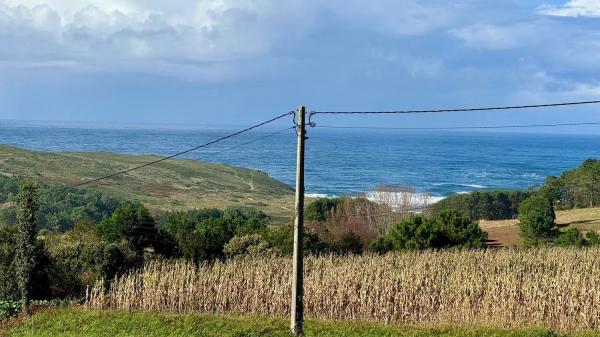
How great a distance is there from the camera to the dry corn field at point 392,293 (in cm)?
1939

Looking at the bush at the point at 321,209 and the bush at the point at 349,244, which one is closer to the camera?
the bush at the point at 349,244

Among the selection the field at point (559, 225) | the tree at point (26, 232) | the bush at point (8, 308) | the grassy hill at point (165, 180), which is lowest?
the grassy hill at point (165, 180)

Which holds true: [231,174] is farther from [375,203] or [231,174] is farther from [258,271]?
[258,271]

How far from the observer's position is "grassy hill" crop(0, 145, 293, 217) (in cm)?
8712

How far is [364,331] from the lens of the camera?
17.6 meters

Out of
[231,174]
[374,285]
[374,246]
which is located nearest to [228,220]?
[374,246]

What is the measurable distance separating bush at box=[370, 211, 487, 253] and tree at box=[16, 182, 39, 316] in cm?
1747

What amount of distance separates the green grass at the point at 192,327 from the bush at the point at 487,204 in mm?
51034

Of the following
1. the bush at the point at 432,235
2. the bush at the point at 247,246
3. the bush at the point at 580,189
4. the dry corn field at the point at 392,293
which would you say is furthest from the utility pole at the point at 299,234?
the bush at the point at 580,189

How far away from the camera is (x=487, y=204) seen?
2835 inches

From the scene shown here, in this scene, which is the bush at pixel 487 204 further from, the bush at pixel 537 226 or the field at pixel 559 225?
the bush at pixel 537 226

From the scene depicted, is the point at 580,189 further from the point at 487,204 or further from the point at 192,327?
the point at 192,327

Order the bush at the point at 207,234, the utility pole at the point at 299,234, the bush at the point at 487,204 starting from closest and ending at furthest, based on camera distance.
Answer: the utility pole at the point at 299,234
the bush at the point at 207,234
the bush at the point at 487,204

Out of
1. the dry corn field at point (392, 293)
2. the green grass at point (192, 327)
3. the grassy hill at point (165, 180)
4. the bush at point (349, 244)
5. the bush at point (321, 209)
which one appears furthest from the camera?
the grassy hill at point (165, 180)
